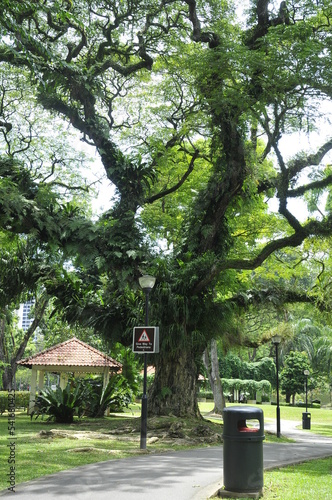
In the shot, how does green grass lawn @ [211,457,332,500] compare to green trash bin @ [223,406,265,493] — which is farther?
green trash bin @ [223,406,265,493]

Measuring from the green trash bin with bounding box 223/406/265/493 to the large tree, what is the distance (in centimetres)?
983

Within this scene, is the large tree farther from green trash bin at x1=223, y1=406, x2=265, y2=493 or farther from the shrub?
green trash bin at x1=223, y1=406, x2=265, y2=493

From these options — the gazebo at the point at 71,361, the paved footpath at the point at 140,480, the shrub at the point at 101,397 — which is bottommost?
the paved footpath at the point at 140,480

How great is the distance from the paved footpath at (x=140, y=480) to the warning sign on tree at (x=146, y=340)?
2508 millimetres

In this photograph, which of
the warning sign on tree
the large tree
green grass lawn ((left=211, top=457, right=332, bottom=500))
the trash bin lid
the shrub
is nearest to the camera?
green grass lawn ((left=211, top=457, right=332, bottom=500))

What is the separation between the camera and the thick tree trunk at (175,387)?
17.9 meters

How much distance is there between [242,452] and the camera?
24.6 ft

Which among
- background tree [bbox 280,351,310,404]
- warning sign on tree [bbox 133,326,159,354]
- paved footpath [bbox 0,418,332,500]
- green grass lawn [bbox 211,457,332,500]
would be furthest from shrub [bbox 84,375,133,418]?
background tree [bbox 280,351,310,404]

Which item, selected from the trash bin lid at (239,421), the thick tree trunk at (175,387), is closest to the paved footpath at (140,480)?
the trash bin lid at (239,421)

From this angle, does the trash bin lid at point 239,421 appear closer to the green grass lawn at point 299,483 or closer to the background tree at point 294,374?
the green grass lawn at point 299,483

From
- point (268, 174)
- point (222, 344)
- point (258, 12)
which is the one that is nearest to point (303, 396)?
point (222, 344)

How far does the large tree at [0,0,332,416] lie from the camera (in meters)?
16.1

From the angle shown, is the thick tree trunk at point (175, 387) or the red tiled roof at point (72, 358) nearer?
the thick tree trunk at point (175, 387)

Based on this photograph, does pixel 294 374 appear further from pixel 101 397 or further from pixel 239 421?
pixel 239 421
